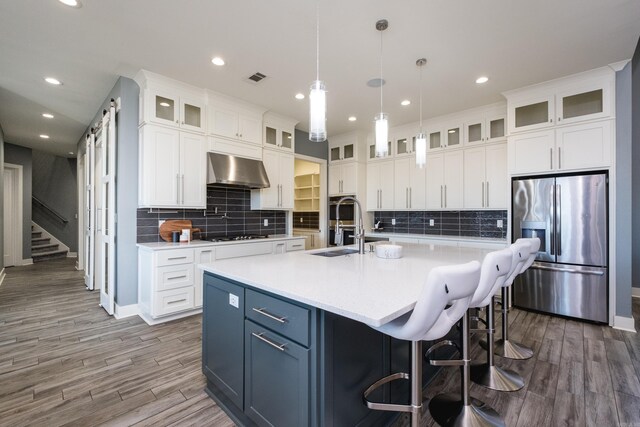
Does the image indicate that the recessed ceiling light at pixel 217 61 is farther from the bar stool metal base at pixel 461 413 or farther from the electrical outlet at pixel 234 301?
the bar stool metal base at pixel 461 413

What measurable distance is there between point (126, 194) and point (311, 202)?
3979 mm

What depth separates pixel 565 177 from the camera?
3.37m

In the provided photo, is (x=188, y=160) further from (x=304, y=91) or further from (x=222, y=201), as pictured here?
(x=304, y=91)

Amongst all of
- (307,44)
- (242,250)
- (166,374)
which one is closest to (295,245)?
(242,250)

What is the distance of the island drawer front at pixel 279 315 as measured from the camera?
4.16 feet

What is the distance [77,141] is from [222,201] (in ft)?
15.3

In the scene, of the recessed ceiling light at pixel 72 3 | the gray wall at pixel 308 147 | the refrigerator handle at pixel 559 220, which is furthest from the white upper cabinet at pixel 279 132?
the refrigerator handle at pixel 559 220

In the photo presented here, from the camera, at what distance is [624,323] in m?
3.03

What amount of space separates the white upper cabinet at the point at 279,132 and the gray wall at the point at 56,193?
23.0 feet

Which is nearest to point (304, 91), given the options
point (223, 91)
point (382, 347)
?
point (223, 91)

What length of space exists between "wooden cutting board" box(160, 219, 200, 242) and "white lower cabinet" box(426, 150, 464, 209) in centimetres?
373

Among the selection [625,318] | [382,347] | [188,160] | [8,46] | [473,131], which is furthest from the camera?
[473,131]

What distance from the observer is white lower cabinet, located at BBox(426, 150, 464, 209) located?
4.53 m

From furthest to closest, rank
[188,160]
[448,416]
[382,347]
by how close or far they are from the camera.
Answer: [188,160] → [448,416] → [382,347]
